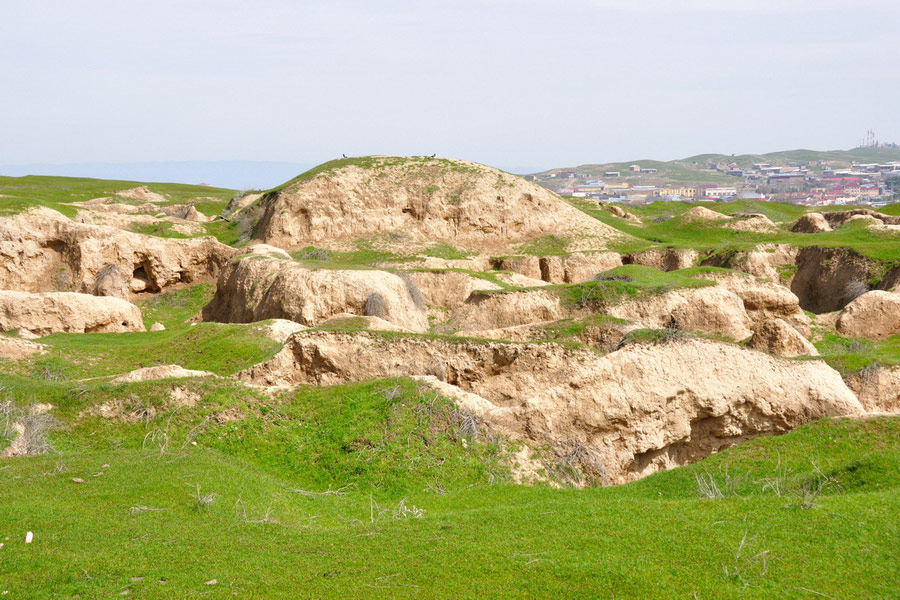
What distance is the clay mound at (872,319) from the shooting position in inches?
1249

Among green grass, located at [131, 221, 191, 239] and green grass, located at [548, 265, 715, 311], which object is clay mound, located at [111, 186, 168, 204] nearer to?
green grass, located at [131, 221, 191, 239]

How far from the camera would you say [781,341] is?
23812 millimetres

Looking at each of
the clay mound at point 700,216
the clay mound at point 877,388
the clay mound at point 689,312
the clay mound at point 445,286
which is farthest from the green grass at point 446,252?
the clay mound at point 877,388

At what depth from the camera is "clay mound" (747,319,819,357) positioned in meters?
23.7

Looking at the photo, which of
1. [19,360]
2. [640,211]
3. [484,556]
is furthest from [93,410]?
[640,211]

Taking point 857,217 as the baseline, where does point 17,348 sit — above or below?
below

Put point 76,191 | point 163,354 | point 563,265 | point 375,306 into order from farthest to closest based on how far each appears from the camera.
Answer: point 76,191
point 563,265
point 375,306
point 163,354

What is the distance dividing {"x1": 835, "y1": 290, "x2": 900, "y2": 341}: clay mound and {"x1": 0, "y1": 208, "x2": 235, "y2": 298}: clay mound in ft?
104

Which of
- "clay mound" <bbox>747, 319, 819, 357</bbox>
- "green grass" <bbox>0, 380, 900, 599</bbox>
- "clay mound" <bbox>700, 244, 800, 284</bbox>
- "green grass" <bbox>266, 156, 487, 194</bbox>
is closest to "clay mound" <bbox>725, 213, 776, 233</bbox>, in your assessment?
"clay mound" <bbox>700, 244, 800, 284</bbox>

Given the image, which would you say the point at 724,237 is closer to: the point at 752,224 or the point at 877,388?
the point at 752,224

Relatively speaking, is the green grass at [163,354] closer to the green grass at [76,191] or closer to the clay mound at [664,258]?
the green grass at [76,191]

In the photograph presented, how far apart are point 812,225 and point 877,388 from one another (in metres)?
39.0

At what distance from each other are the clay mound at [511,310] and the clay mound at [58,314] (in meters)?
13.1

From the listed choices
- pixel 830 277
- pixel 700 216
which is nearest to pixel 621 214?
pixel 700 216
